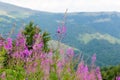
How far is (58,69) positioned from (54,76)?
0.30m

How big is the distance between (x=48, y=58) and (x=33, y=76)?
3.24 feet

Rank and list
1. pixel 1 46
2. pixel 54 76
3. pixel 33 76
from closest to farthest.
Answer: pixel 33 76 < pixel 1 46 < pixel 54 76

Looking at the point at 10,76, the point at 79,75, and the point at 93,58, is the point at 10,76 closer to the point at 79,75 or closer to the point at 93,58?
the point at 79,75

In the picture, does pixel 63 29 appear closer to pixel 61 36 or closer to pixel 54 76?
pixel 61 36

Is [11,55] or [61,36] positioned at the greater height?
[61,36]

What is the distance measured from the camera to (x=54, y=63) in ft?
22.2

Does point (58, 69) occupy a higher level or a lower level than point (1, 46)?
lower

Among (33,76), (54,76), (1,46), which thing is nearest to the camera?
(33,76)

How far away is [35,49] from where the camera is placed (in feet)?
20.6

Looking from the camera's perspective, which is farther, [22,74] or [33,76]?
[22,74]

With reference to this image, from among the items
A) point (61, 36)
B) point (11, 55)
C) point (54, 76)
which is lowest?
point (54, 76)

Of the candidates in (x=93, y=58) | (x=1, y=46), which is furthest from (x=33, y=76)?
(x=93, y=58)

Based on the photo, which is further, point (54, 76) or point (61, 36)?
point (54, 76)

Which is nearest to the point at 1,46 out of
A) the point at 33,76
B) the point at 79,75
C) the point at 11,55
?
the point at 11,55
